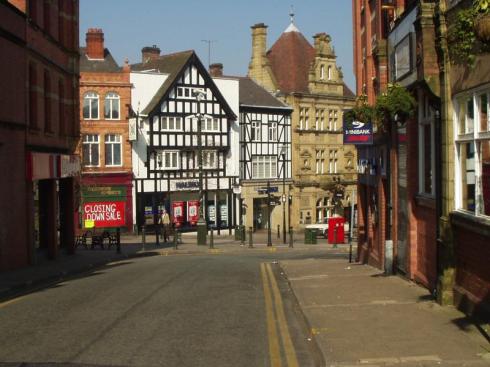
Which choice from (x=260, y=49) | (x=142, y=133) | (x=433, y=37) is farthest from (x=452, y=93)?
(x=260, y=49)

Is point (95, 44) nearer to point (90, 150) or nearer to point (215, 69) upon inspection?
point (90, 150)

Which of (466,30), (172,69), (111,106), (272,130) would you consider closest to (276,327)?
(466,30)

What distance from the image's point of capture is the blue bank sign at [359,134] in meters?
20.3

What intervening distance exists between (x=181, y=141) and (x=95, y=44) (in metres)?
10.2

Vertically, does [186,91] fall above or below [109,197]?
above

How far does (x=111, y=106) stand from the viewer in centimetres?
5225

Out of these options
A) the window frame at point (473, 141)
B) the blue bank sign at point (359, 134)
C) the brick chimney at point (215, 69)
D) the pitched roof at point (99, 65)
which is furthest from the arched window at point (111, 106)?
the window frame at point (473, 141)

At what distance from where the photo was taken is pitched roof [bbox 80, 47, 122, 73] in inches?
2108

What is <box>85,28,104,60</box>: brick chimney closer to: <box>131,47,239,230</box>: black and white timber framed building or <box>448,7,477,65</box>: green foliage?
<box>131,47,239,230</box>: black and white timber framed building

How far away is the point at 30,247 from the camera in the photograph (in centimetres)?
2297

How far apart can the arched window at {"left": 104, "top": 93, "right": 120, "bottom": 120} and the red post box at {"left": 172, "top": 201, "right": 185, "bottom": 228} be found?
26.6 ft

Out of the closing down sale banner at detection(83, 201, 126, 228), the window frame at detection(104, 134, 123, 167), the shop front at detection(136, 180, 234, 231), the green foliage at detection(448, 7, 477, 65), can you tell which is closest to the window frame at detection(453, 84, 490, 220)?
the green foliage at detection(448, 7, 477, 65)

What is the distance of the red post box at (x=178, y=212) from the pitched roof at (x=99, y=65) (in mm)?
11241

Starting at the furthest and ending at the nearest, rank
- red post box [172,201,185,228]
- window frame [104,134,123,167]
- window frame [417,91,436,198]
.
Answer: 1. red post box [172,201,185,228]
2. window frame [104,134,123,167]
3. window frame [417,91,436,198]
